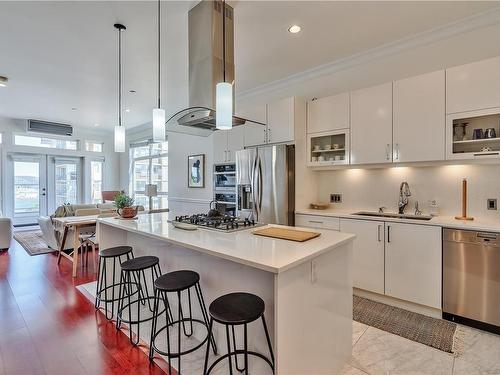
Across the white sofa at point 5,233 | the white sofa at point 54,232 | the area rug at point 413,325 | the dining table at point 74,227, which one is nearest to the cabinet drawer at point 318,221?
the area rug at point 413,325

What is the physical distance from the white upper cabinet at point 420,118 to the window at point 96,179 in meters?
8.56

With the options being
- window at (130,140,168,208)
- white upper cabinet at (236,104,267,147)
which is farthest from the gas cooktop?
window at (130,140,168,208)

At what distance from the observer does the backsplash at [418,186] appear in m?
2.65

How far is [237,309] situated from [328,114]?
9.03 ft

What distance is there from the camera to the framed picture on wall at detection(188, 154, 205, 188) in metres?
5.66

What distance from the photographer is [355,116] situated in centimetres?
317

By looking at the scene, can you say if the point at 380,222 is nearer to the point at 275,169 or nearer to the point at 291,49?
the point at 275,169

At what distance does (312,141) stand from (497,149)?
6.21 feet

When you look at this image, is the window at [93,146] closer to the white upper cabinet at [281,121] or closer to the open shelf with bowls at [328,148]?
the white upper cabinet at [281,121]

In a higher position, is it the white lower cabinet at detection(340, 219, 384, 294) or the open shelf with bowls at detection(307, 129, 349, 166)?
the open shelf with bowls at detection(307, 129, 349, 166)

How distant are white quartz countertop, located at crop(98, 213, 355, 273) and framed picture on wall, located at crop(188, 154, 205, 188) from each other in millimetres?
3435

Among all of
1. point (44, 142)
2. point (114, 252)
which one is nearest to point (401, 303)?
point (114, 252)

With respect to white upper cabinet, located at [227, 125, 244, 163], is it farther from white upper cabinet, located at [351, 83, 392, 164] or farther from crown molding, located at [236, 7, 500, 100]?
white upper cabinet, located at [351, 83, 392, 164]

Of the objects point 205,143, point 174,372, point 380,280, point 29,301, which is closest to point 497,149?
point 380,280
